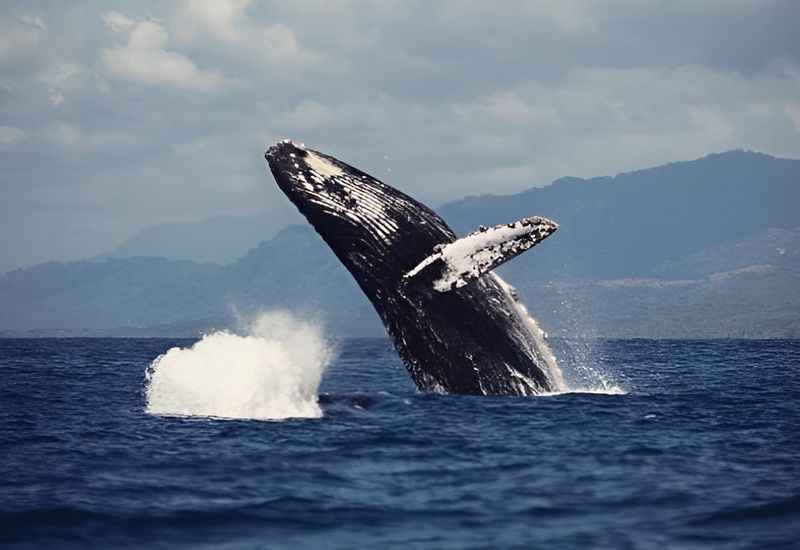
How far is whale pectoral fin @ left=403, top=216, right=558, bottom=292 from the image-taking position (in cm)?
1447

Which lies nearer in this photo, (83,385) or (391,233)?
(391,233)

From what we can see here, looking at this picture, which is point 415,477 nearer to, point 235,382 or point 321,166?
point 321,166

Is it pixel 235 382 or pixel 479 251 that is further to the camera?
pixel 235 382

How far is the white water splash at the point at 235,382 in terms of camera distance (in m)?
16.7

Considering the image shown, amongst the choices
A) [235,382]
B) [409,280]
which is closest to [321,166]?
[409,280]

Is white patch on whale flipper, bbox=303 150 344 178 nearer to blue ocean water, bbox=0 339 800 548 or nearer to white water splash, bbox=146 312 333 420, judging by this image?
white water splash, bbox=146 312 333 420

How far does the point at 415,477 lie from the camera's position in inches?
447

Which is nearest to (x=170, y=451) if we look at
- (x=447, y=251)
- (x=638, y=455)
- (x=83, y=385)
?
(x=447, y=251)

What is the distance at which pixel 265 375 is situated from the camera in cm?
1739

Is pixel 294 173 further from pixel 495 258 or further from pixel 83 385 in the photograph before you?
pixel 83 385

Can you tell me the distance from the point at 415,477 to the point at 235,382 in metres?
6.81

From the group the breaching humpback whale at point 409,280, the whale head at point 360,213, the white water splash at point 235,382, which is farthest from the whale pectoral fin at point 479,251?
the white water splash at point 235,382

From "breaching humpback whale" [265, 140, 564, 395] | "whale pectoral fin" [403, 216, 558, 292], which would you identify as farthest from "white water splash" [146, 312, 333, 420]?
"whale pectoral fin" [403, 216, 558, 292]

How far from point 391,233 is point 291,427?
327cm
